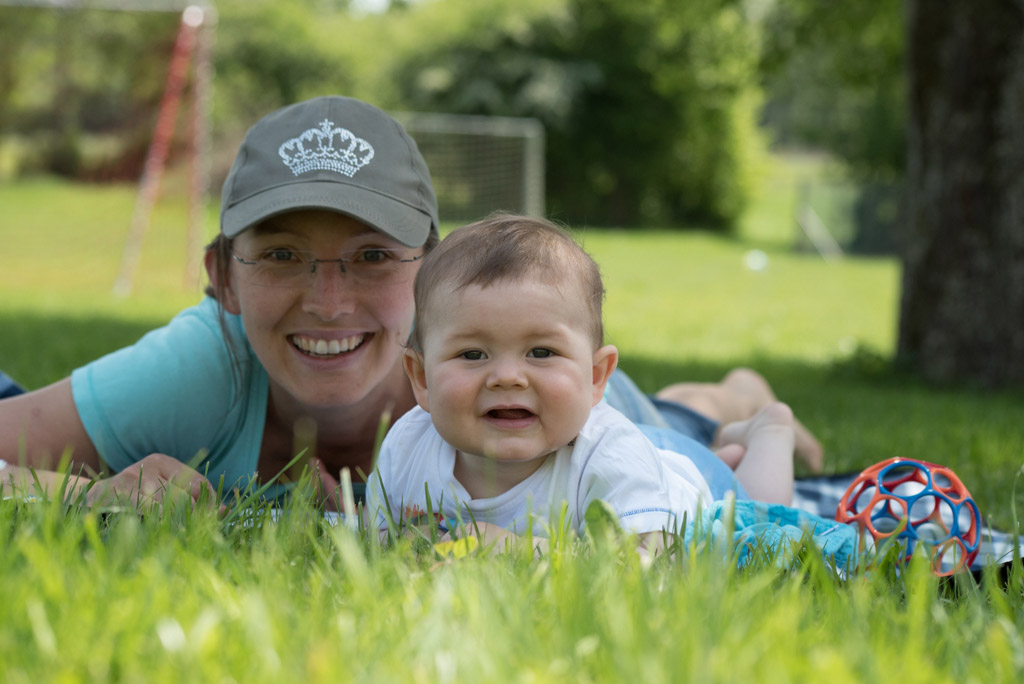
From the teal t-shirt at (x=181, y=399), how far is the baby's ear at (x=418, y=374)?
0.57 metres

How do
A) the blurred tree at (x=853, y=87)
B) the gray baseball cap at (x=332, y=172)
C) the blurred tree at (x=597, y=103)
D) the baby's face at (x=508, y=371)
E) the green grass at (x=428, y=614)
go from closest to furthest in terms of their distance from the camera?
the green grass at (x=428, y=614) < the baby's face at (x=508, y=371) < the gray baseball cap at (x=332, y=172) < the blurred tree at (x=853, y=87) < the blurred tree at (x=597, y=103)

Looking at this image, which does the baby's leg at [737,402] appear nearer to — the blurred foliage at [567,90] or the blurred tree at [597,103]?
the blurred foliage at [567,90]

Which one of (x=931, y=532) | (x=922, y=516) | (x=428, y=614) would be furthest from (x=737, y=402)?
(x=428, y=614)

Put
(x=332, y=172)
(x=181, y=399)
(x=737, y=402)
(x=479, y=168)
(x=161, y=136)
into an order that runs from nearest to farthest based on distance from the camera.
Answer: (x=332, y=172) < (x=181, y=399) < (x=737, y=402) < (x=161, y=136) < (x=479, y=168)

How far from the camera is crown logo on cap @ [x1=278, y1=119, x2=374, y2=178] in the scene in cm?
278

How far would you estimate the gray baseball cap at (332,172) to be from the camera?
270cm

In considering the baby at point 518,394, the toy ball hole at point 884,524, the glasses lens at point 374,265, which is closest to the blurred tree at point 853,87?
the toy ball hole at point 884,524

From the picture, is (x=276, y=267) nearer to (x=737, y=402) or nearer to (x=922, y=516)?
(x=922, y=516)

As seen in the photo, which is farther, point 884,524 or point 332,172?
point 884,524

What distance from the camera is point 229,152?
76.4 feet

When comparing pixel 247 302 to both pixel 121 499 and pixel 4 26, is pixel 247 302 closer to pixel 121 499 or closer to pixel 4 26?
pixel 121 499

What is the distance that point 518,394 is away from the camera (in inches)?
91.2

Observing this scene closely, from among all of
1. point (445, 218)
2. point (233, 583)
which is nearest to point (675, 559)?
point (233, 583)

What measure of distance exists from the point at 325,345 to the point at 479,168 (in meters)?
14.3
